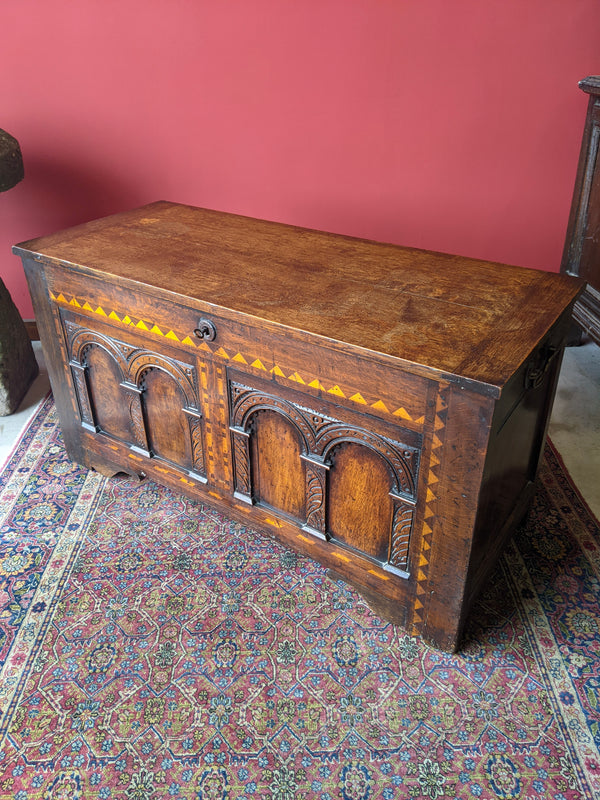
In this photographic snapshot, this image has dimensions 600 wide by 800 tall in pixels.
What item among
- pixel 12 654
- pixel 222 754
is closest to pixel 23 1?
pixel 12 654

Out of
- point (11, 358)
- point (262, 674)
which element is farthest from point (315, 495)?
point (11, 358)

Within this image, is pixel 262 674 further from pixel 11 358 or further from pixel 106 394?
pixel 11 358

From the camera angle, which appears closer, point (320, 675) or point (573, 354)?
point (320, 675)

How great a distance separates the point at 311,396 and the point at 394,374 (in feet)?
0.92

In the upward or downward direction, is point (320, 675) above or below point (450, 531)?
below

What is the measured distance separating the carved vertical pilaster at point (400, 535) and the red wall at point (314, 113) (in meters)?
1.95

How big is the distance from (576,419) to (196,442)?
180 centimetres

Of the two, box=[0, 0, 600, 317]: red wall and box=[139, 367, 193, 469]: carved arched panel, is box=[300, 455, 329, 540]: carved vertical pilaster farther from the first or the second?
box=[0, 0, 600, 317]: red wall

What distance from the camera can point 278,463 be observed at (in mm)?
1916

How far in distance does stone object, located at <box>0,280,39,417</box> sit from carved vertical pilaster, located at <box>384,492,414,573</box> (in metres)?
2.03

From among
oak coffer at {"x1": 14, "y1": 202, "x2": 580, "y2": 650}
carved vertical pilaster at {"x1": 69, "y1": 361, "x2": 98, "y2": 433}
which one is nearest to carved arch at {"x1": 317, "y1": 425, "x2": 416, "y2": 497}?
oak coffer at {"x1": 14, "y1": 202, "x2": 580, "y2": 650}

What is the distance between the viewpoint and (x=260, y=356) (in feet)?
5.68

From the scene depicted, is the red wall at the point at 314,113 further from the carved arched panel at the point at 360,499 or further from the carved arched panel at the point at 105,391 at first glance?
the carved arched panel at the point at 360,499

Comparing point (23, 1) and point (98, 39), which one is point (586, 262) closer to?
point (98, 39)
